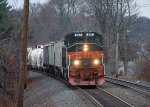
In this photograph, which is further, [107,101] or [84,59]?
[84,59]

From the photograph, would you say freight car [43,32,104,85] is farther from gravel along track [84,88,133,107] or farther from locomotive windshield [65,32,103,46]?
gravel along track [84,88,133,107]

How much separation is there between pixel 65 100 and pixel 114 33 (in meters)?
43.9

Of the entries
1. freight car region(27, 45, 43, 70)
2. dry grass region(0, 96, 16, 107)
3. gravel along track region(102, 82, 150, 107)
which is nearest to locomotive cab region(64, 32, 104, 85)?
gravel along track region(102, 82, 150, 107)

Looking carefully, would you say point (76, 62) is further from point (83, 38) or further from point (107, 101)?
point (107, 101)

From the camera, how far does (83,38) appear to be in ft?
96.5

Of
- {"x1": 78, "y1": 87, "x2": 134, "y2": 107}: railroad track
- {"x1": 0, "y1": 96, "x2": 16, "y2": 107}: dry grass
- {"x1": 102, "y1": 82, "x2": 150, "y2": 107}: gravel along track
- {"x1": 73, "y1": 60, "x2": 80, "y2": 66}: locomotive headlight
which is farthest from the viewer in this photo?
{"x1": 73, "y1": 60, "x2": 80, "y2": 66}: locomotive headlight

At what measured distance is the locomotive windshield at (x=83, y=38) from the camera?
29266 millimetres

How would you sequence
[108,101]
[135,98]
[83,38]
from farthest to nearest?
[83,38]
[135,98]
[108,101]

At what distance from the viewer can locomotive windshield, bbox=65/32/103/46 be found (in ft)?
96.0

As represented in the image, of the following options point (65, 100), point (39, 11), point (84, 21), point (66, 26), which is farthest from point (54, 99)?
point (39, 11)

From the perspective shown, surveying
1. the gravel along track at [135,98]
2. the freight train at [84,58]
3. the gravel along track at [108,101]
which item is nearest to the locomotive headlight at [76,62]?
the freight train at [84,58]

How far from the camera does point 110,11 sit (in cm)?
6456

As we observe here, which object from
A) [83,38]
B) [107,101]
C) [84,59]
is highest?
[83,38]

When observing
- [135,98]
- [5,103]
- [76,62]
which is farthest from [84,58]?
[5,103]
